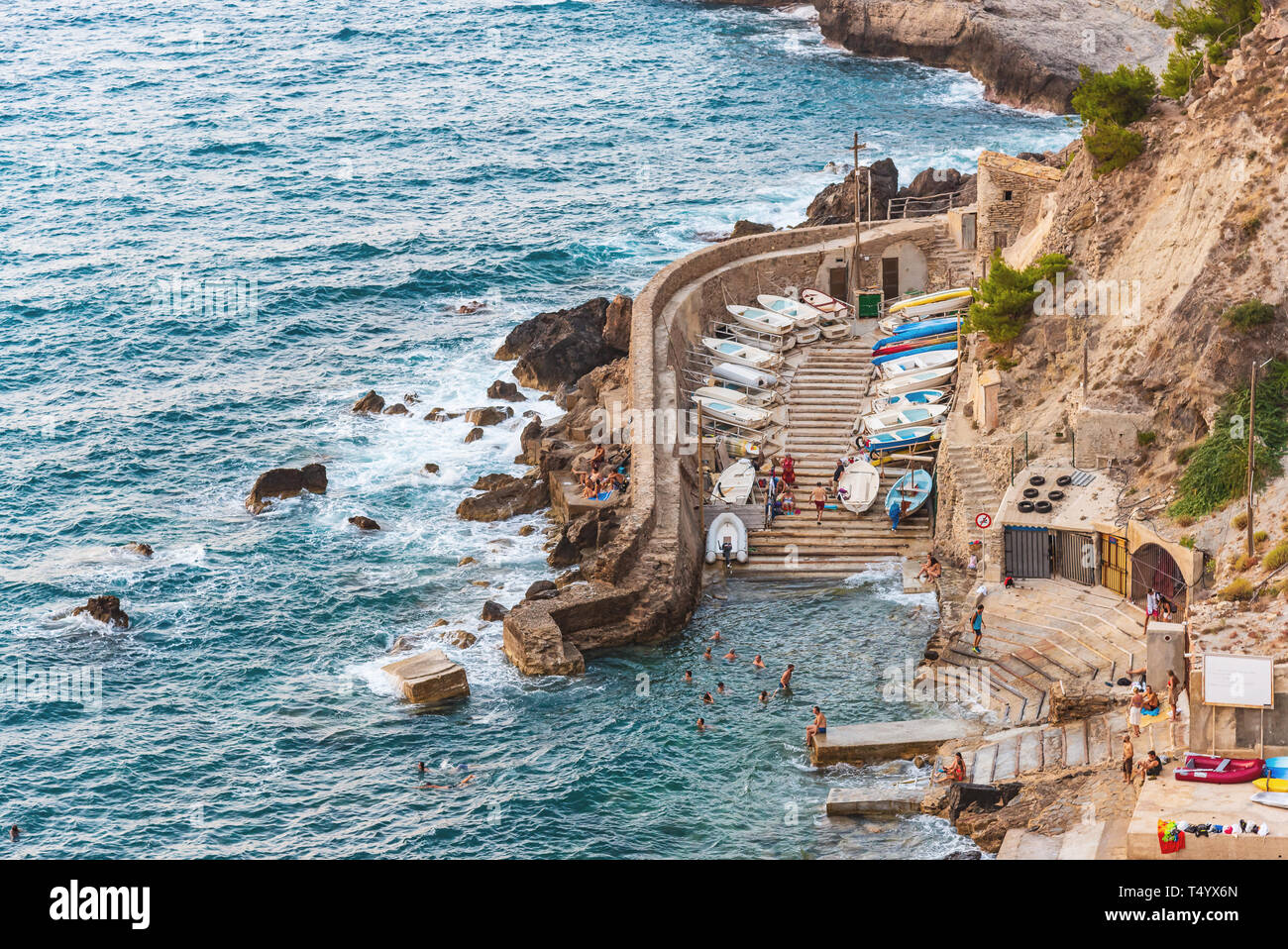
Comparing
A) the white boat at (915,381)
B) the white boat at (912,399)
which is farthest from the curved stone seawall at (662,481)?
the white boat at (915,381)

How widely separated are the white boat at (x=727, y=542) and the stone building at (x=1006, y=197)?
674 inches

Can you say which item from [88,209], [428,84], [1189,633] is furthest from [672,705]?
[428,84]

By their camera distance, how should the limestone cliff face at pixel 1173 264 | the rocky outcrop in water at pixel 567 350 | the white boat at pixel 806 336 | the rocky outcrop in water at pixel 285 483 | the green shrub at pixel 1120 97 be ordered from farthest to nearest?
the rocky outcrop in water at pixel 567 350
the white boat at pixel 806 336
the rocky outcrop in water at pixel 285 483
the green shrub at pixel 1120 97
the limestone cliff face at pixel 1173 264

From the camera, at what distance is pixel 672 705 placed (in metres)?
48.2

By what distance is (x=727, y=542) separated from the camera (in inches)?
2203

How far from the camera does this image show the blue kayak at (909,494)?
56.5 metres

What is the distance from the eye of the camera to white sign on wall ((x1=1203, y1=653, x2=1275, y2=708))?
121 feet

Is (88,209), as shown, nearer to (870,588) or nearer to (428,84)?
(428,84)

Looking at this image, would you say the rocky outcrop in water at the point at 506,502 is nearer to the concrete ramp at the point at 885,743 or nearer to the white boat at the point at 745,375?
the white boat at the point at 745,375

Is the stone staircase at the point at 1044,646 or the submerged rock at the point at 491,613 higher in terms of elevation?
the stone staircase at the point at 1044,646

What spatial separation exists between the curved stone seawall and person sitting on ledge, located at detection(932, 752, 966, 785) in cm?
1230

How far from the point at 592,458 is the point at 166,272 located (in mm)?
39462

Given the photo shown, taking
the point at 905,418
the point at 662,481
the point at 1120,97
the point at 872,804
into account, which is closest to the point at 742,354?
Answer: the point at 905,418

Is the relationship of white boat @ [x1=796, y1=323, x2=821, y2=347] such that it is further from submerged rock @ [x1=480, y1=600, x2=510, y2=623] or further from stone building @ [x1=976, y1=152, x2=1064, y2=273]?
submerged rock @ [x1=480, y1=600, x2=510, y2=623]
